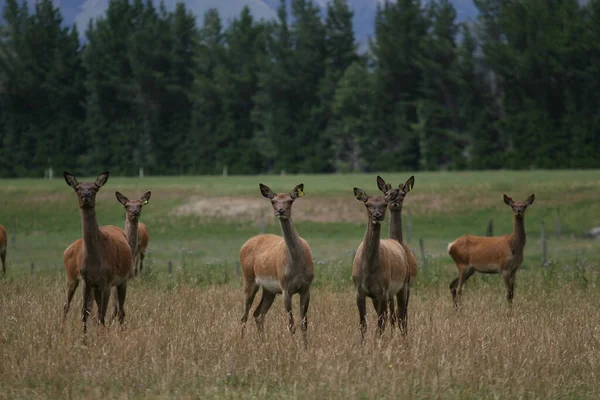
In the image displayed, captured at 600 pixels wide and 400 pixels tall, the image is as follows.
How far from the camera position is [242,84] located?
244 ft

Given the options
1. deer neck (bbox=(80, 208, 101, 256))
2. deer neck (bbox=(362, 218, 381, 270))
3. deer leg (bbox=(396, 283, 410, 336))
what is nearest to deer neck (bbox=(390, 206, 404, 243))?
deer leg (bbox=(396, 283, 410, 336))

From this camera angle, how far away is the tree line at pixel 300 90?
63562mm

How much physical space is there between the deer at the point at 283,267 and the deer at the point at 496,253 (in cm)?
488

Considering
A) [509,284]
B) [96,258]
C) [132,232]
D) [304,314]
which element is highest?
[132,232]

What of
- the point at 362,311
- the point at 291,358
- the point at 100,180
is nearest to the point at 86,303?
the point at 100,180

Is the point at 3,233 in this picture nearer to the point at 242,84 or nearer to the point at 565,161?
the point at 565,161

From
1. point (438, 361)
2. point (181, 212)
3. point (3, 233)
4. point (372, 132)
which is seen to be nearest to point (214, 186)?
point (181, 212)

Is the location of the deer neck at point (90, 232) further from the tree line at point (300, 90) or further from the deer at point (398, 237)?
the tree line at point (300, 90)

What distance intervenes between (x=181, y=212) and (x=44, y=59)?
124ft

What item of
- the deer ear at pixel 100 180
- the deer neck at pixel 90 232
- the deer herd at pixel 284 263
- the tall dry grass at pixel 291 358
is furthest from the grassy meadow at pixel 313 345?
the deer ear at pixel 100 180

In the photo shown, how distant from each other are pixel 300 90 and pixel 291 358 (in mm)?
64481

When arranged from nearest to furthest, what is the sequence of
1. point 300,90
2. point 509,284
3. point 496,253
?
point 509,284 → point 496,253 → point 300,90

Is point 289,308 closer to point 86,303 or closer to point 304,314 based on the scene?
point 304,314

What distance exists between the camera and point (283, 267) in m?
12.6
